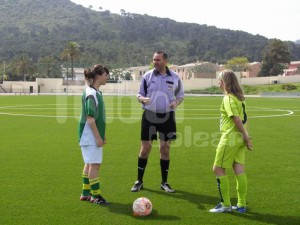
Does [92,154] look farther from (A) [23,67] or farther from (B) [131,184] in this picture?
(A) [23,67]

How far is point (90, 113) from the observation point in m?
6.32

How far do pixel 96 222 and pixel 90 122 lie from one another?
1.47 m

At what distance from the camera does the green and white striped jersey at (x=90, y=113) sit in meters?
6.34

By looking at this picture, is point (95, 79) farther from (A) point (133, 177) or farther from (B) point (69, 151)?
(B) point (69, 151)

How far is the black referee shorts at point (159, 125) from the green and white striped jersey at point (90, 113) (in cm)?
103

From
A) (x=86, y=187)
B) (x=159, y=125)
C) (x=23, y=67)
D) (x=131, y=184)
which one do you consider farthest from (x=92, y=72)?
(x=23, y=67)

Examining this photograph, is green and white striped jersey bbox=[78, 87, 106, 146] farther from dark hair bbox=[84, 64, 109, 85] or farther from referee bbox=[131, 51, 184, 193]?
referee bbox=[131, 51, 184, 193]

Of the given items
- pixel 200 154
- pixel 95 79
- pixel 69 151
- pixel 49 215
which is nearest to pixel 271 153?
pixel 200 154

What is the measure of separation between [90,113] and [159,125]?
1547 millimetres

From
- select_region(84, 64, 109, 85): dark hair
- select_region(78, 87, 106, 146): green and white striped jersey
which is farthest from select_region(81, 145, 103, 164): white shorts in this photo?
select_region(84, 64, 109, 85): dark hair

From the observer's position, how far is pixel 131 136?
14.7m

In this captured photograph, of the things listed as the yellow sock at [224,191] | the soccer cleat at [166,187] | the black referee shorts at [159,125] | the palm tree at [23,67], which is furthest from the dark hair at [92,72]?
the palm tree at [23,67]

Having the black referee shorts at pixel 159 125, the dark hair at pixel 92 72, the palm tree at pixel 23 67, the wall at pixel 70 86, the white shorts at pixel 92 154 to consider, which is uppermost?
the palm tree at pixel 23 67

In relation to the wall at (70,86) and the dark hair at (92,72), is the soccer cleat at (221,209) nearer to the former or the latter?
the dark hair at (92,72)
